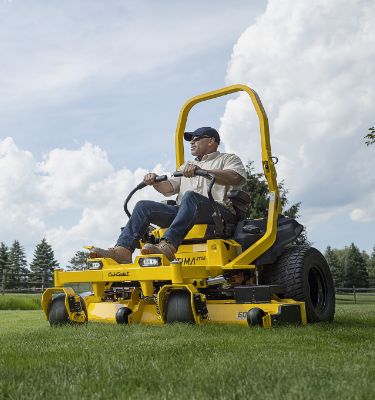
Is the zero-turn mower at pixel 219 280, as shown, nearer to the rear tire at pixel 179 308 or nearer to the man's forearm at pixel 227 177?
the rear tire at pixel 179 308

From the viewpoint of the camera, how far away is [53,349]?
3775 millimetres

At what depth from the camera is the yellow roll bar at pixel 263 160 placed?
5.95 m

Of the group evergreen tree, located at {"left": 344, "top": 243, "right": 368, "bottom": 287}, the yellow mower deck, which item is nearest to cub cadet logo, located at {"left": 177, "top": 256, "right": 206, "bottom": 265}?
the yellow mower deck

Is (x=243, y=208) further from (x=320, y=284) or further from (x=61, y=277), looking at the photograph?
(x=61, y=277)

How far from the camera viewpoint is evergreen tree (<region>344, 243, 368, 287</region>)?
7831 centimetres

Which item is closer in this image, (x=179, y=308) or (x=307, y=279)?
(x=179, y=308)

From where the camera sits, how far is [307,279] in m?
6.18

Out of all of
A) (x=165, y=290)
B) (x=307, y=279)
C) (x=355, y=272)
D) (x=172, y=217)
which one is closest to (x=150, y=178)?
(x=172, y=217)

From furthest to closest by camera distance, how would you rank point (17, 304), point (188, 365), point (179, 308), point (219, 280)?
point (17, 304)
point (219, 280)
point (179, 308)
point (188, 365)

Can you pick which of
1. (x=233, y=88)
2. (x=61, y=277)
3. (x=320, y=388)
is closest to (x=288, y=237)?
(x=233, y=88)

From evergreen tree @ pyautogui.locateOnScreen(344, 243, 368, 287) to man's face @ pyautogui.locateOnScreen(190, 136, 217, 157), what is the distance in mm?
75090

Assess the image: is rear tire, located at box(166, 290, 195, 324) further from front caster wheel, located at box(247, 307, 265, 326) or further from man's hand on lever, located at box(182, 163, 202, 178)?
man's hand on lever, located at box(182, 163, 202, 178)

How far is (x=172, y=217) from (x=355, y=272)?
3030 inches

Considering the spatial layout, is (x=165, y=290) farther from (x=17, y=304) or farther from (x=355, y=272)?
(x=355, y=272)
